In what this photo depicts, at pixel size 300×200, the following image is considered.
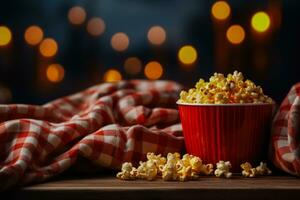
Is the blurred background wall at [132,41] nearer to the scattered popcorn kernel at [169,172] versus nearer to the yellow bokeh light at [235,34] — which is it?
the yellow bokeh light at [235,34]

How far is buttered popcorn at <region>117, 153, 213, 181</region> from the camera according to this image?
750 millimetres

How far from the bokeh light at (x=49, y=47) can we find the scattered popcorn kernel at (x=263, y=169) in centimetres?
125

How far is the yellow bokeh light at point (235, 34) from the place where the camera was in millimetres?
1916

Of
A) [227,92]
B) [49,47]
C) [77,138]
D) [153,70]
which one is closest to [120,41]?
[153,70]

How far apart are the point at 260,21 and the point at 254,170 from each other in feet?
4.07

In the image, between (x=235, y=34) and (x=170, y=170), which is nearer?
(x=170, y=170)

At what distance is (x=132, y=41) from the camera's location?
1.89m

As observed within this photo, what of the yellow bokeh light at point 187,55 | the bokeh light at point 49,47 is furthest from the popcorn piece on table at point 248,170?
the bokeh light at point 49,47

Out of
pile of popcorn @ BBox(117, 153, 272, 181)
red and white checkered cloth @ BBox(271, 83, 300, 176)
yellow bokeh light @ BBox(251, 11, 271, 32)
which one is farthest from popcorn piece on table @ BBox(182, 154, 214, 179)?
yellow bokeh light @ BBox(251, 11, 271, 32)

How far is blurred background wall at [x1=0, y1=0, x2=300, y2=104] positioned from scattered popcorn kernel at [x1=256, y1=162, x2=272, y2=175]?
1.12m

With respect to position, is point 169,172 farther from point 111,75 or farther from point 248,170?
point 111,75

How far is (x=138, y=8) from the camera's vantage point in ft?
6.13

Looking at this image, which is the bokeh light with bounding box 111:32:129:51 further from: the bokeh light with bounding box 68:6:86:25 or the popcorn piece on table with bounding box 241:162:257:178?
the popcorn piece on table with bounding box 241:162:257:178
